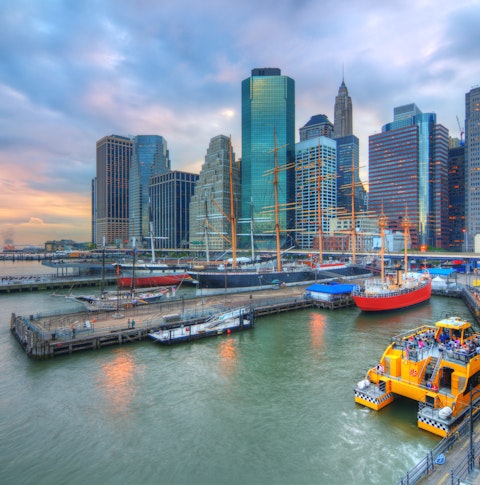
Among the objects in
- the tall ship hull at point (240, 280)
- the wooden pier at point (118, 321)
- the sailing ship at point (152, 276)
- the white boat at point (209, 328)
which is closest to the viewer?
the wooden pier at point (118, 321)

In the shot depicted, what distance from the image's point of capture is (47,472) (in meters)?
15.3

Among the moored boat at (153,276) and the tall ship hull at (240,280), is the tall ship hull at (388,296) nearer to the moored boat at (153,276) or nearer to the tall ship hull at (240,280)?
the tall ship hull at (240,280)

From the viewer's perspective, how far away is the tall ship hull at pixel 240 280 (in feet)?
204

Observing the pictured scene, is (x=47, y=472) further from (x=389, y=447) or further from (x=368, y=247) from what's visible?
(x=368, y=247)

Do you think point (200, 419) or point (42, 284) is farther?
point (42, 284)

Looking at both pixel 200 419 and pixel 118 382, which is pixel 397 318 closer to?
pixel 200 419

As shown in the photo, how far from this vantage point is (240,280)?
212 feet

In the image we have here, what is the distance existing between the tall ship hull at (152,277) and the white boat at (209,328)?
37.8 meters

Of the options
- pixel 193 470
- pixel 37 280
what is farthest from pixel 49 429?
pixel 37 280

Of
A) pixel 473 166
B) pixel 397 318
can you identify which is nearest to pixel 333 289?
pixel 397 318

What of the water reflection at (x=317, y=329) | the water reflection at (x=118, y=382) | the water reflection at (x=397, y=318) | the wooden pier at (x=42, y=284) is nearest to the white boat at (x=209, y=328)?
the water reflection at (x=118, y=382)

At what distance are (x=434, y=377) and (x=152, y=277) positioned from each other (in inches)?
2712

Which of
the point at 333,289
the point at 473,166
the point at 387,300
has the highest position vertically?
the point at 473,166

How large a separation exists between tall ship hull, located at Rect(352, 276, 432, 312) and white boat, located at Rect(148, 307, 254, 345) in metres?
16.7
